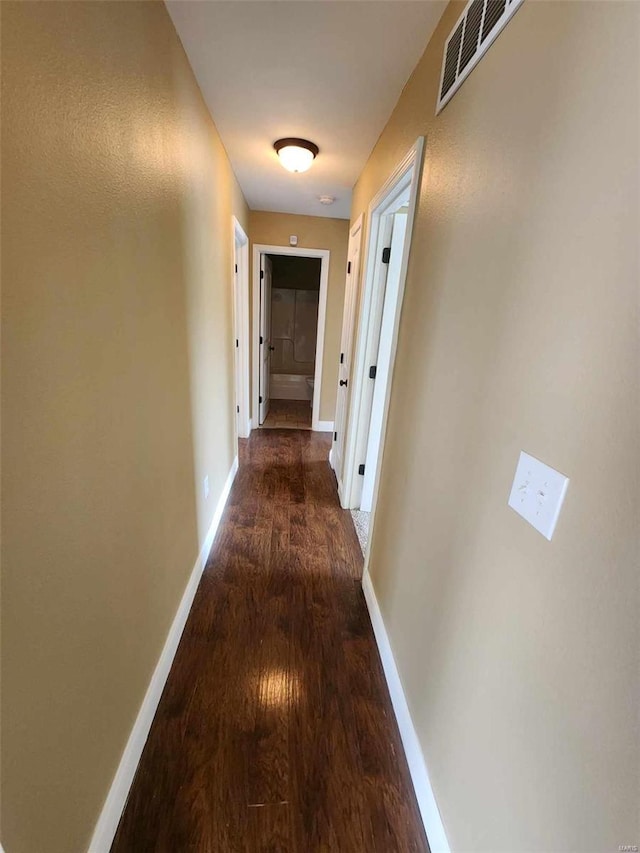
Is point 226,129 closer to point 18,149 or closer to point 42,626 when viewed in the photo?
point 18,149

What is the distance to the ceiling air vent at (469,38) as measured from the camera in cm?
84

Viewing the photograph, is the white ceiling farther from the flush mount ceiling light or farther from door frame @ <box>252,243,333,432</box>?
door frame @ <box>252,243,333,432</box>

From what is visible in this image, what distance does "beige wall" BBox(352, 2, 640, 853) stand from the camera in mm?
501

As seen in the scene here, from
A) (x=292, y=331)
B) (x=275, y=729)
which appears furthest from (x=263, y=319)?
(x=275, y=729)

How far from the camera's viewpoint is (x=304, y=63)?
1.41 metres

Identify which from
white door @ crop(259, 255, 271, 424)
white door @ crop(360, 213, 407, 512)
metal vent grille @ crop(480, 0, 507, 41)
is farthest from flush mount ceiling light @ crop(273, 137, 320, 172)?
white door @ crop(259, 255, 271, 424)

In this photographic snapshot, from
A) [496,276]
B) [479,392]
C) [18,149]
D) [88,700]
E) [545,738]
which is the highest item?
[18,149]

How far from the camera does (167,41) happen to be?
120 cm

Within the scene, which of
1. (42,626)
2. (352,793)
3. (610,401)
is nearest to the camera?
(610,401)

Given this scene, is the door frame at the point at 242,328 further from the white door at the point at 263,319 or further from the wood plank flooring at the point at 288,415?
the wood plank flooring at the point at 288,415

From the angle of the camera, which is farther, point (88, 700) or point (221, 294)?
point (221, 294)

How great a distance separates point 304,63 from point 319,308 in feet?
8.41

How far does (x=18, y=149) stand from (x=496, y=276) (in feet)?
3.11

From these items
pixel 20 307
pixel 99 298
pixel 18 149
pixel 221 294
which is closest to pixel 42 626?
pixel 20 307
